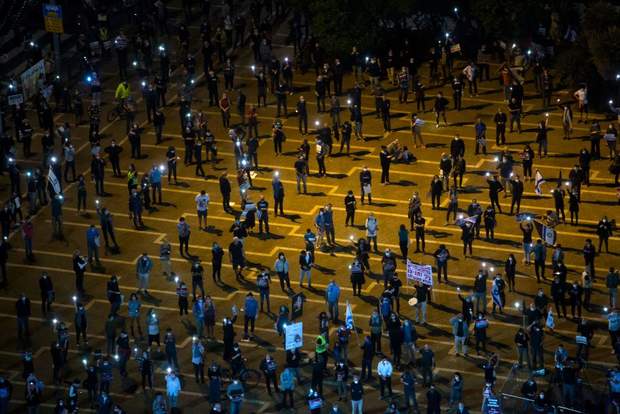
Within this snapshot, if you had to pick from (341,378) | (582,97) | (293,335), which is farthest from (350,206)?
(582,97)

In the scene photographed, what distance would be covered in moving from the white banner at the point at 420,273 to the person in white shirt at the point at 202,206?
9.77m

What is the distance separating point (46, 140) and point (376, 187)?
519 inches

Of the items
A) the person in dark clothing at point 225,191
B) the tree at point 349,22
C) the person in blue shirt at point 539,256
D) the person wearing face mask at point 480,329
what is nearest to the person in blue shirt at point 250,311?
the person wearing face mask at point 480,329

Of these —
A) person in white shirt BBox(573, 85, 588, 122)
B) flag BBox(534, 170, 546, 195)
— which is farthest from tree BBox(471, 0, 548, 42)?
flag BBox(534, 170, 546, 195)

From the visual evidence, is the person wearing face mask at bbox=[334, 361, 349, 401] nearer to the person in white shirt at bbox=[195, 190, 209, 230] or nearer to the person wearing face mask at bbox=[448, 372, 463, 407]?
the person wearing face mask at bbox=[448, 372, 463, 407]

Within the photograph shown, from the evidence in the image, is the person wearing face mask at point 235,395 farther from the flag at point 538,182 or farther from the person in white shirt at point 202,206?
the flag at point 538,182

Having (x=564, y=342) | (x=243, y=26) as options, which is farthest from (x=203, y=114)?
(x=564, y=342)

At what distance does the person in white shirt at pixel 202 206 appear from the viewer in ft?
228

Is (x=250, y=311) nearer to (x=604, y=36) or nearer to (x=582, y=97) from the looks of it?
(x=582, y=97)

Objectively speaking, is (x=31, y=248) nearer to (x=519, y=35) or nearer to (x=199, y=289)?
(x=199, y=289)

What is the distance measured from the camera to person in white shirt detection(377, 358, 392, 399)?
193 ft

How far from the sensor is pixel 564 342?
62250mm

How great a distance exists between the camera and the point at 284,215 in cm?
7106

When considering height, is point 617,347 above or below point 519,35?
below
